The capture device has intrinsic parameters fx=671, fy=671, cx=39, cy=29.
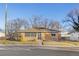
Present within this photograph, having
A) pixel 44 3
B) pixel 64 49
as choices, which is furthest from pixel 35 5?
pixel 64 49

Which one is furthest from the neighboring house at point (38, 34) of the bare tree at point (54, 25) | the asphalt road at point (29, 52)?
the asphalt road at point (29, 52)

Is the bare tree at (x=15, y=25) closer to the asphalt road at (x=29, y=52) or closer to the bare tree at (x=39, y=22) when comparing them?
the bare tree at (x=39, y=22)

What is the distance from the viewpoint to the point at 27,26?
10.8 metres

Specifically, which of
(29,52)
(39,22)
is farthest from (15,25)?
(29,52)

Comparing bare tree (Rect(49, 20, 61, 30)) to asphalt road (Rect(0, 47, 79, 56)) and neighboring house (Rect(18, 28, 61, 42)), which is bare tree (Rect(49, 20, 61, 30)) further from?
asphalt road (Rect(0, 47, 79, 56))

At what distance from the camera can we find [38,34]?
10.8 meters

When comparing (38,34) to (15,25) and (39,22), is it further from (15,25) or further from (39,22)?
(15,25)

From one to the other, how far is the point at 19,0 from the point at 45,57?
3.29 feet

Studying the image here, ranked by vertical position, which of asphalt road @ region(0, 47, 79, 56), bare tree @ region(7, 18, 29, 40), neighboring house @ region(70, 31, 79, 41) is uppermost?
bare tree @ region(7, 18, 29, 40)

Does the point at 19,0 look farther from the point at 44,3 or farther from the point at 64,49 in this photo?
the point at 64,49

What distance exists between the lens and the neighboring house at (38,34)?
10.8m

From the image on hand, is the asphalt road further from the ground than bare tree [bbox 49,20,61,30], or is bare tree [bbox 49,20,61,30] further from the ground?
bare tree [bbox 49,20,61,30]

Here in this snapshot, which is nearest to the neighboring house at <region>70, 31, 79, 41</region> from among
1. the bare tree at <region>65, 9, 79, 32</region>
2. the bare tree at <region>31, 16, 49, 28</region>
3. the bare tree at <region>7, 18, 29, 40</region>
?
the bare tree at <region>65, 9, 79, 32</region>

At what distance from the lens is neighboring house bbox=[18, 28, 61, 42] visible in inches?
424
